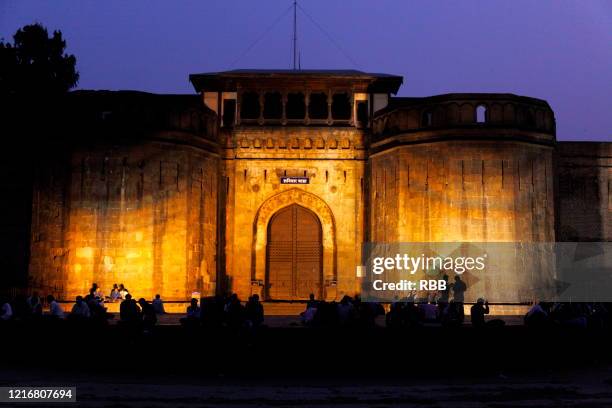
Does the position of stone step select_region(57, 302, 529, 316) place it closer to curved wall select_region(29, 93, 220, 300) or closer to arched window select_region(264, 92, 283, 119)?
curved wall select_region(29, 93, 220, 300)

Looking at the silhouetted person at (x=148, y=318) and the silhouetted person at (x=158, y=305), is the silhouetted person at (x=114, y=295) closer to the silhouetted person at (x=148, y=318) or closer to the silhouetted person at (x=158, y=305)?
the silhouetted person at (x=158, y=305)

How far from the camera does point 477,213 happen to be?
88.8 ft

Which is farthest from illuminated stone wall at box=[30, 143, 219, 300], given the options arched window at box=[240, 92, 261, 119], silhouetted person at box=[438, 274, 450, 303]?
silhouetted person at box=[438, 274, 450, 303]

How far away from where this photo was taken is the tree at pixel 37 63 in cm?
4178

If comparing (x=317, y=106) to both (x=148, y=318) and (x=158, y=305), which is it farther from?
(x=148, y=318)

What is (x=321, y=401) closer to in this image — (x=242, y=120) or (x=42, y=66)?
(x=242, y=120)

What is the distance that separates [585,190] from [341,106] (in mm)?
9404

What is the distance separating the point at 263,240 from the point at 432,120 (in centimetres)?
752

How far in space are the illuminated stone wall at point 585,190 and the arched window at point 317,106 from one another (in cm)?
865

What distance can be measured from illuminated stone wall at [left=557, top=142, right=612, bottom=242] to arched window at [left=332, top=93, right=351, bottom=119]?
7.78m

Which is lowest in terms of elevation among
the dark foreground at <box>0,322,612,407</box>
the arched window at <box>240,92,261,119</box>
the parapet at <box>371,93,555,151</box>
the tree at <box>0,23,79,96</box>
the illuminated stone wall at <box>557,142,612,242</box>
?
the dark foreground at <box>0,322,612,407</box>

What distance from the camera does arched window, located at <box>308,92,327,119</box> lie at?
31891 mm

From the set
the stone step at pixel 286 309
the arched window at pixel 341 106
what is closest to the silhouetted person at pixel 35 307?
the stone step at pixel 286 309

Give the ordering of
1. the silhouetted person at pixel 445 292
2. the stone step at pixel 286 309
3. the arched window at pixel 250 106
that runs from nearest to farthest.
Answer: the silhouetted person at pixel 445 292 → the stone step at pixel 286 309 → the arched window at pixel 250 106
